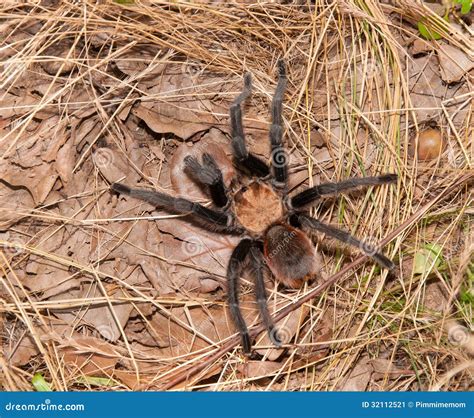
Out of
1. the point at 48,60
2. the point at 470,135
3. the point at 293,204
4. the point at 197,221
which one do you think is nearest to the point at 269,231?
the point at 293,204

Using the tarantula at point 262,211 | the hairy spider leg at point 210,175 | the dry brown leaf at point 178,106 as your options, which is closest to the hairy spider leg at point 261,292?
the tarantula at point 262,211

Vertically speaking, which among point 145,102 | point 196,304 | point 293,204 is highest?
point 145,102

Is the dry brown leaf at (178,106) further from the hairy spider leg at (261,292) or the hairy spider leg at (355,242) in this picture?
the hairy spider leg at (355,242)

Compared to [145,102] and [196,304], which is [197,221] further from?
[145,102]

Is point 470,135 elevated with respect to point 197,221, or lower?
elevated

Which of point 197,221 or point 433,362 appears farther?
point 197,221

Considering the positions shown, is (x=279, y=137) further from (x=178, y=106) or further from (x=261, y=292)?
(x=261, y=292)

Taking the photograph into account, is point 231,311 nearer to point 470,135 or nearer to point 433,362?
point 433,362
